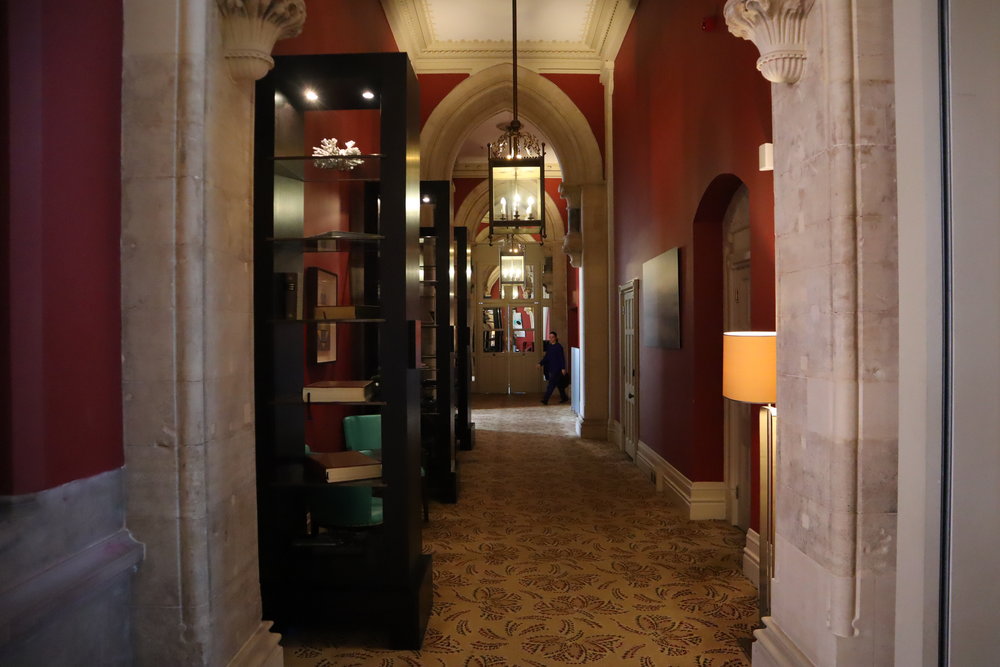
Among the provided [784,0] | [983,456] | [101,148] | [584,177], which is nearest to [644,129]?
[584,177]

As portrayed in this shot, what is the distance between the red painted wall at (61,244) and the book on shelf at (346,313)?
104 centimetres

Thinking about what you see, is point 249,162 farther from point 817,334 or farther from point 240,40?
point 817,334

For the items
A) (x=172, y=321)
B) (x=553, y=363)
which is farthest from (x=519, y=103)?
(x=172, y=321)

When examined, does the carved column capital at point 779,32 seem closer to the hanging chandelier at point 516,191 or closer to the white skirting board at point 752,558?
the white skirting board at point 752,558

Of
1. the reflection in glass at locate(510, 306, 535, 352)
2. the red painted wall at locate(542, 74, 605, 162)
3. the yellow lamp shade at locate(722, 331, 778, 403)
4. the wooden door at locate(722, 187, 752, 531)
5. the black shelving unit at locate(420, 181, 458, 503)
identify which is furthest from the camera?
the reflection in glass at locate(510, 306, 535, 352)

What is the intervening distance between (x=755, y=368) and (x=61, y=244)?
2.71 meters

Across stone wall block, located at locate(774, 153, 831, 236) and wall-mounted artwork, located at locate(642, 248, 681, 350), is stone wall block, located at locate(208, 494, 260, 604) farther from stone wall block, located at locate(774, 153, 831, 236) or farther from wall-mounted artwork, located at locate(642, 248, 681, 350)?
wall-mounted artwork, located at locate(642, 248, 681, 350)

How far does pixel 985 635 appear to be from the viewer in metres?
1.01

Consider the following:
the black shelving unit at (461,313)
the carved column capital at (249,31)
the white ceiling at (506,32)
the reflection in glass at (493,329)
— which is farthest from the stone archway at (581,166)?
the carved column capital at (249,31)

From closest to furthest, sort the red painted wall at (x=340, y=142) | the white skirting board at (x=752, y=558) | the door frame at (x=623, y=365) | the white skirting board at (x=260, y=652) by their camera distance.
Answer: the white skirting board at (x=260, y=652) → the white skirting board at (x=752, y=558) → the red painted wall at (x=340, y=142) → the door frame at (x=623, y=365)

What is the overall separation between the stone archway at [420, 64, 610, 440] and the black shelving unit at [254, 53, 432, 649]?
6308 mm

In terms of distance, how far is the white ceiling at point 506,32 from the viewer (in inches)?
309

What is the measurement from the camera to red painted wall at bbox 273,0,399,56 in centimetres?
437

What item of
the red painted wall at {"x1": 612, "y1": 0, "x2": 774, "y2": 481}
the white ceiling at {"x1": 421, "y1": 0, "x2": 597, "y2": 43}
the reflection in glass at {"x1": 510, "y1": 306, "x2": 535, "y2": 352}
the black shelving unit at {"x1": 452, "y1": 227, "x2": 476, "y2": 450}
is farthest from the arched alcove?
the reflection in glass at {"x1": 510, "y1": 306, "x2": 535, "y2": 352}
